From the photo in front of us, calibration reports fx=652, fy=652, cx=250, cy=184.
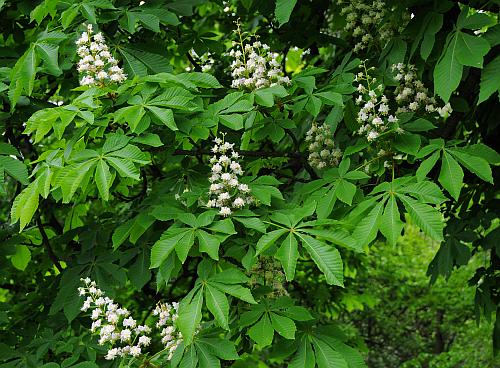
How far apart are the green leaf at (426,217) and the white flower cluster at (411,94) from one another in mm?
621

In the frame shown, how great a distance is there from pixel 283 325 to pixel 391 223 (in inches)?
19.5

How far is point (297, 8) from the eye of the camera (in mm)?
3752

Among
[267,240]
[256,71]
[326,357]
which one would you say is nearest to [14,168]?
[256,71]

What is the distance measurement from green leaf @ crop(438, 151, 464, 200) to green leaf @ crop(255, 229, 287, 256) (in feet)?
2.09

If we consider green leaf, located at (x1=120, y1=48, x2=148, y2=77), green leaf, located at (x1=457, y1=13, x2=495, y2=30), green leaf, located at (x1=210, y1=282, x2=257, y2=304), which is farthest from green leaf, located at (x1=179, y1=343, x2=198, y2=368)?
green leaf, located at (x1=457, y1=13, x2=495, y2=30)

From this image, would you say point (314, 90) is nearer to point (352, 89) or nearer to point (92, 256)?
point (352, 89)

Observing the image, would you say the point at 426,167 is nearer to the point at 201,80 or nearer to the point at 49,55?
the point at 201,80

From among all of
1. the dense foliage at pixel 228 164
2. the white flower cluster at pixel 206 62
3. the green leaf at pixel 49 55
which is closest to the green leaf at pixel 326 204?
the dense foliage at pixel 228 164

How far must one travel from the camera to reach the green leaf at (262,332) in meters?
2.14

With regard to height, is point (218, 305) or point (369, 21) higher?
point (369, 21)

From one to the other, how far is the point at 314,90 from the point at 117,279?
124 cm

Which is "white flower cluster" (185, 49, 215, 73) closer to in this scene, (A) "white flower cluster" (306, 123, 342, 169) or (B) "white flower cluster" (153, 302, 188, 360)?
(A) "white flower cluster" (306, 123, 342, 169)

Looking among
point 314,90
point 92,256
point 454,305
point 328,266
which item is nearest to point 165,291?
point 92,256

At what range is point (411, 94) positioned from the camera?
2.67 metres
